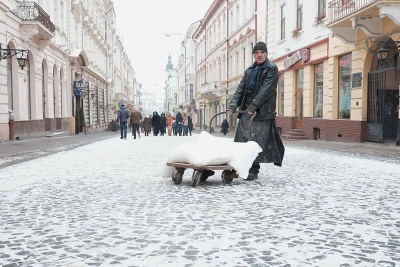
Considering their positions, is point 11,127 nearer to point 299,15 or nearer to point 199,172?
point 199,172

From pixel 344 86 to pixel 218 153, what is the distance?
11813mm

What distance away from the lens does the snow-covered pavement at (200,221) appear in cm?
265

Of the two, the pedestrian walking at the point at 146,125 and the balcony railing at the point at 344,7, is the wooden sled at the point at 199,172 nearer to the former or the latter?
the balcony railing at the point at 344,7

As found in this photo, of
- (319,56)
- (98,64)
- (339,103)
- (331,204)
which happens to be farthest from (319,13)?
(98,64)

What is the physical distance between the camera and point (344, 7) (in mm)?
13625

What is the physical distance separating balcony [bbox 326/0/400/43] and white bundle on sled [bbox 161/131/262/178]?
317 inches

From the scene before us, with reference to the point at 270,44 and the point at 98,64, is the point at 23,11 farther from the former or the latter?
the point at 98,64

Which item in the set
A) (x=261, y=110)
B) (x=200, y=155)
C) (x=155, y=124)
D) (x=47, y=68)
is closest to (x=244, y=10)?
(x=155, y=124)

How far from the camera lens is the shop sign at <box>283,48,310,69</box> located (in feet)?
59.4

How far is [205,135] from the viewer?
18.0 ft

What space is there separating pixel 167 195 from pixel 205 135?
1.14 m

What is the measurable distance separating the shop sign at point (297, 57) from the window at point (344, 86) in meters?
2.38

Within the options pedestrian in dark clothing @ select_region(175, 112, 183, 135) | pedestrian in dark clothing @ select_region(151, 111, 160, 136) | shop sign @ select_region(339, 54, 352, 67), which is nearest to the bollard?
pedestrian in dark clothing @ select_region(151, 111, 160, 136)

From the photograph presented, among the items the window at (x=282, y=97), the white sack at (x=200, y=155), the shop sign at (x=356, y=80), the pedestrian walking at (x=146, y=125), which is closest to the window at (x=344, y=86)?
the shop sign at (x=356, y=80)
